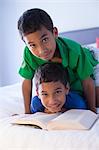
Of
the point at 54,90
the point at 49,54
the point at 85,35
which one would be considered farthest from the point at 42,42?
the point at 85,35

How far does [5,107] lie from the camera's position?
1201 mm

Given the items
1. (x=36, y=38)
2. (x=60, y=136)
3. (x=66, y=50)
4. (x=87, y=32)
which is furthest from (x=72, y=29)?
(x=60, y=136)

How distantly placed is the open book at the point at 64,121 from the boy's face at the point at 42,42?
0.69ft

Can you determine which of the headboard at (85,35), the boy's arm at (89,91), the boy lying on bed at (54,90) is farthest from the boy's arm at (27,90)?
the headboard at (85,35)

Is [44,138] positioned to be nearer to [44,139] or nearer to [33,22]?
[44,139]

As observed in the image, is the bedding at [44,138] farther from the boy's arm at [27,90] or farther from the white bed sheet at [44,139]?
the boy's arm at [27,90]

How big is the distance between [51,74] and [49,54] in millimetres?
72

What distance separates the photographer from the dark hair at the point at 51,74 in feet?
3.20

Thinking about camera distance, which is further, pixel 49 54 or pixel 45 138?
pixel 49 54

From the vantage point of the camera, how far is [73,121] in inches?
32.5

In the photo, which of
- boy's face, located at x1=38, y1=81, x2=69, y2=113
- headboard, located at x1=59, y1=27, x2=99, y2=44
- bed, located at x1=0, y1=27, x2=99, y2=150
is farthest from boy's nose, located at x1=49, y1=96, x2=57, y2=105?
headboard, located at x1=59, y1=27, x2=99, y2=44

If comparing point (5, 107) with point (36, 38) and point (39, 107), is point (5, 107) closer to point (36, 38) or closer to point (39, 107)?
point (39, 107)

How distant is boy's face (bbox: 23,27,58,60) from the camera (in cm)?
95

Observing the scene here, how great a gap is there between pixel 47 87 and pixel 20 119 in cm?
14
